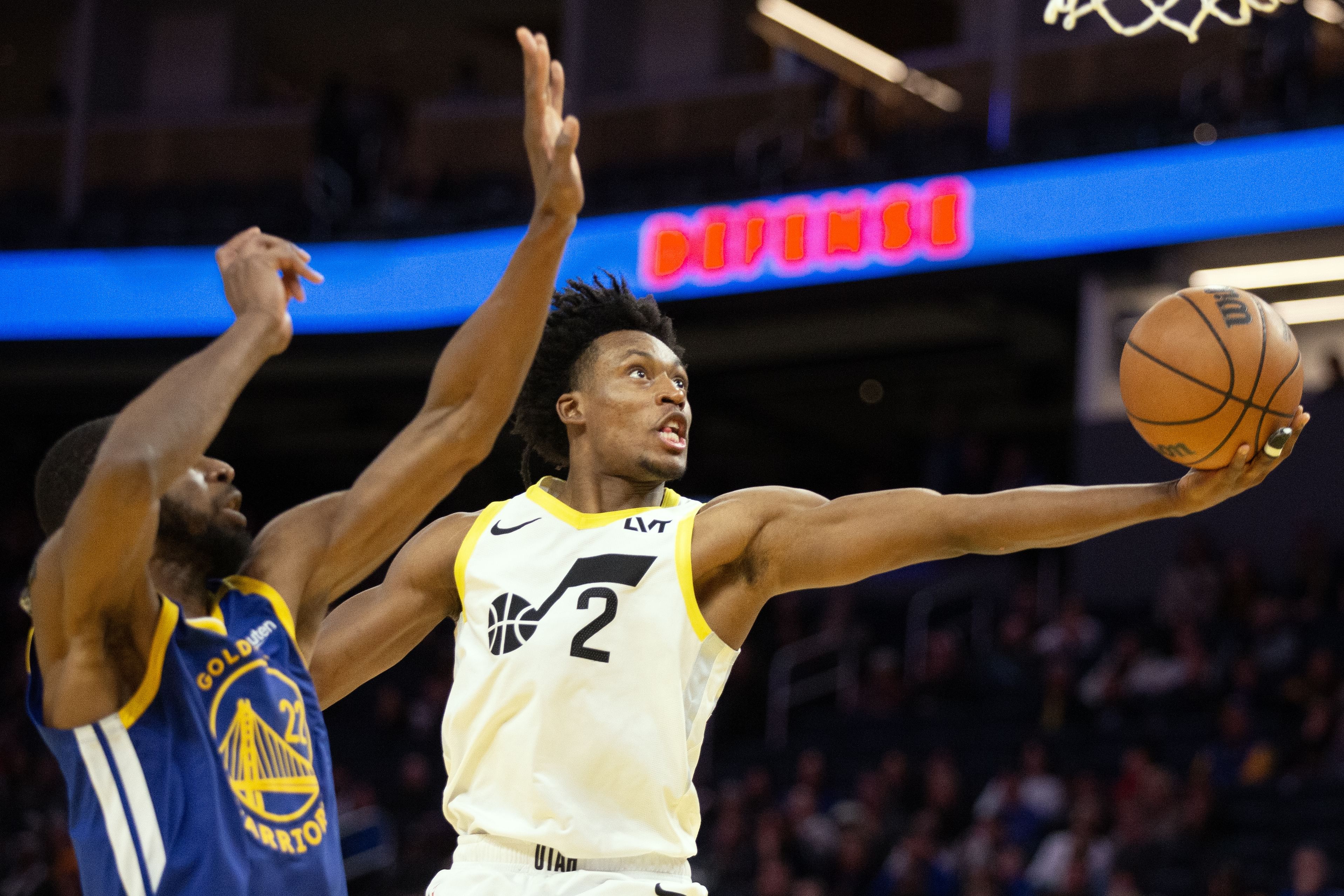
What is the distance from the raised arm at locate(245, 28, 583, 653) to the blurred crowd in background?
21.9 ft

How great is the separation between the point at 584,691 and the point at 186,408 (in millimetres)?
1310

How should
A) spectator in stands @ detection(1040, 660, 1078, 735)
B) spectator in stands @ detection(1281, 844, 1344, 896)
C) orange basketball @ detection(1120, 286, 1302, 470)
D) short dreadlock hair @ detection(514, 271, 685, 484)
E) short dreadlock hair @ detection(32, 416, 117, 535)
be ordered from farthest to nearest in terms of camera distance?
spectator in stands @ detection(1040, 660, 1078, 735) < spectator in stands @ detection(1281, 844, 1344, 896) < short dreadlock hair @ detection(514, 271, 685, 484) < orange basketball @ detection(1120, 286, 1302, 470) < short dreadlock hair @ detection(32, 416, 117, 535)

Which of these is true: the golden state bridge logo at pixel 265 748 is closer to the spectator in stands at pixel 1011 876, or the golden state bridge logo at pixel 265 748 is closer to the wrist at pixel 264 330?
the wrist at pixel 264 330

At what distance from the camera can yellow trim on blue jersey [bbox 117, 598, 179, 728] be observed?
2.69 m

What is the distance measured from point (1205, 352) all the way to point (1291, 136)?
9377 mm

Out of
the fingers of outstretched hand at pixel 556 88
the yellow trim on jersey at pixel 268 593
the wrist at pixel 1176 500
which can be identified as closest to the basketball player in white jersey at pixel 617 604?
the wrist at pixel 1176 500

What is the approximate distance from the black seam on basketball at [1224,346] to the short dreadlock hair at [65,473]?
7.37 ft

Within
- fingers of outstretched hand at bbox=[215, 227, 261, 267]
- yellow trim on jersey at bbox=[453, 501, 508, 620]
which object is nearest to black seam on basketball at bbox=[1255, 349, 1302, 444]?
yellow trim on jersey at bbox=[453, 501, 508, 620]

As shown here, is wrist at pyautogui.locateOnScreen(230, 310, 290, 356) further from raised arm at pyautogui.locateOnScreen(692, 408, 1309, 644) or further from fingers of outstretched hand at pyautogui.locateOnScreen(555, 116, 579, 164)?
raised arm at pyautogui.locateOnScreen(692, 408, 1309, 644)

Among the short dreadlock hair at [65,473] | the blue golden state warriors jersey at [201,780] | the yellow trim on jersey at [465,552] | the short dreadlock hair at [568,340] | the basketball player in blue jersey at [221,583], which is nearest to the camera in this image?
the basketball player in blue jersey at [221,583]

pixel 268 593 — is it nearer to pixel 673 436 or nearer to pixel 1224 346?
pixel 673 436

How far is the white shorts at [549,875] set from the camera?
11.2ft

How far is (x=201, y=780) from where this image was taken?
2.71 meters

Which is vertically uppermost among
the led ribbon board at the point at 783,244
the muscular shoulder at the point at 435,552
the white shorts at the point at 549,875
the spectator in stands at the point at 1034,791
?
the led ribbon board at the point at 783,244
